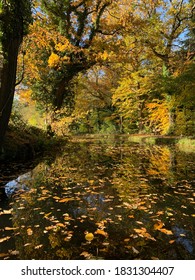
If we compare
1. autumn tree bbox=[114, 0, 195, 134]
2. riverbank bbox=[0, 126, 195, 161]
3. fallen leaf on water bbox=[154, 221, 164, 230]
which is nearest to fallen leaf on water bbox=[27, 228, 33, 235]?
fallen leaf on water bbox=[154, 221, 164, 230]

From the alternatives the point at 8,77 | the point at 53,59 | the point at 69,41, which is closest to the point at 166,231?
the point at 8,77

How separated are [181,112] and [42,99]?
1071 cm

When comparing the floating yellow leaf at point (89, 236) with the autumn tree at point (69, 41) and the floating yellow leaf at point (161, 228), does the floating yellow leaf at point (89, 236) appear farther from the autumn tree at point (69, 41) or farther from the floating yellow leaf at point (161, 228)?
the autumn tree at point (69, 41)

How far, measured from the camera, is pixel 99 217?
12.4 feet

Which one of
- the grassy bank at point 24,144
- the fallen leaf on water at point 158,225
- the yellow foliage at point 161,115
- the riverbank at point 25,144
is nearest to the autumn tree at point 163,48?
the yellow foliage at point 161,115

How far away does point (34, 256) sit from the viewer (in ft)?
9.07

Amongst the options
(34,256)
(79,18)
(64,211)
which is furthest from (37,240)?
(79,18)

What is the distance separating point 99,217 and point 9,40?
473cm

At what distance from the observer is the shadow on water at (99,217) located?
113 inches

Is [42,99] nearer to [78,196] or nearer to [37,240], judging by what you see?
[78,196]

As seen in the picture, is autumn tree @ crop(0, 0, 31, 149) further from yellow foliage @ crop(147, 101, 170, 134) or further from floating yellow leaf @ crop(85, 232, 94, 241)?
yellow foliage @ crop(147, 101, 170, 134)

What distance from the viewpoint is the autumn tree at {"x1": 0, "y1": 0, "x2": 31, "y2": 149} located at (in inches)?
225

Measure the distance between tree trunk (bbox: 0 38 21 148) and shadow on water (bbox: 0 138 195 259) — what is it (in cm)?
182

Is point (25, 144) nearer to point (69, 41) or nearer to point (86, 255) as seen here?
point (69, 41)
